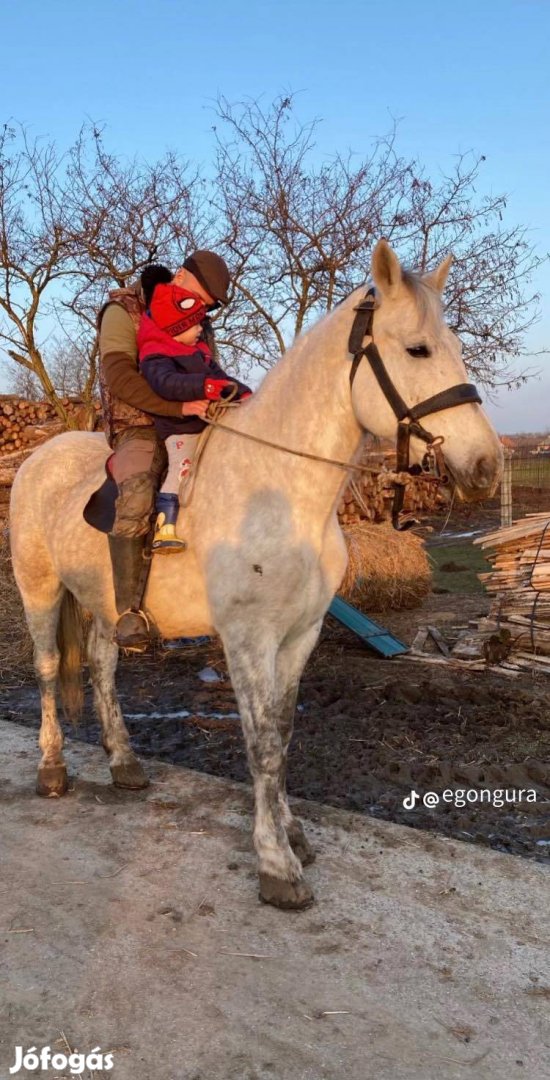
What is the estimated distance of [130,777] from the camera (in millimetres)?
4184

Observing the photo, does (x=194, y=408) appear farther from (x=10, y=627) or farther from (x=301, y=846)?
(x=10, y=627)

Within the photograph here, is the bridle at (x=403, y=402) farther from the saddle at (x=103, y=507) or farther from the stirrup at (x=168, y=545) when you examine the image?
the saddle at (x=103, y=507)

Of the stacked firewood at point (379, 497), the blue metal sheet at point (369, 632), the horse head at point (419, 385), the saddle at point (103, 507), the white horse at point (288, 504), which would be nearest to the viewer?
the horse head at point (419, 385)

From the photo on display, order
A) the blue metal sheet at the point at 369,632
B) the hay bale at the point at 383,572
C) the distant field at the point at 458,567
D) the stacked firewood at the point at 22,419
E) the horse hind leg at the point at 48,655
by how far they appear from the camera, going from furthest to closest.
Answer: the stacked firewood at the point at 22,419 → the distant field at the point at 458,567 → the hay bale at the point at 383,572 → the blue metal sheet at the point at 369,632 → the horse hind leg at the point at 48,655

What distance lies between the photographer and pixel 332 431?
305 centimetres

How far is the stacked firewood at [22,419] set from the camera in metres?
15.1

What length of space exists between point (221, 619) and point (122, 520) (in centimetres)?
69

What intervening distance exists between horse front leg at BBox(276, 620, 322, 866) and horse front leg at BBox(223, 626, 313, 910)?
213 millimetres

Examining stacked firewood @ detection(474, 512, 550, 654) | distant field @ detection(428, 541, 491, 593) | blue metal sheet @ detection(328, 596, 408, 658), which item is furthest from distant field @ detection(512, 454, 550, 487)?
blue metal sheet @ detection(328, 596, 408, 658)

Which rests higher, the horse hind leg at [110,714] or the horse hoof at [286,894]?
the horse hind leg at [110,714]

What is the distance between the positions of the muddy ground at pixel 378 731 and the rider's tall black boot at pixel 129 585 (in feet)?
4.57

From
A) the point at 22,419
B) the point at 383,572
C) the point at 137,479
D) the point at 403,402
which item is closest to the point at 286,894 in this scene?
the point at 137,479

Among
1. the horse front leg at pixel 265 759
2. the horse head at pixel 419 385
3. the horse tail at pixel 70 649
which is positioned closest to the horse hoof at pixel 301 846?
the horse front leg at pixel 265 759

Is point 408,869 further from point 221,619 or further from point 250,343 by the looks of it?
point 250,343
